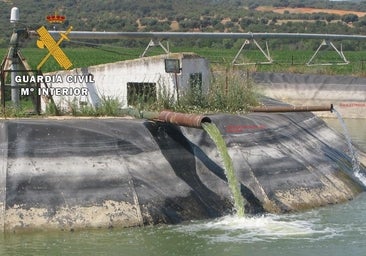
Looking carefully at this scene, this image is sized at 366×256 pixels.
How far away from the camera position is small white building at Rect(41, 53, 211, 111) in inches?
878

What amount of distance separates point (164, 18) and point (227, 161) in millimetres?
88983

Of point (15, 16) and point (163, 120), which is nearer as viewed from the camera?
point (163, 120)

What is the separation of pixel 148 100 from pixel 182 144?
324cm

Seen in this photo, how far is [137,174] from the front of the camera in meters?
17.1

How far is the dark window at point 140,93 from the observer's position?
21142mm

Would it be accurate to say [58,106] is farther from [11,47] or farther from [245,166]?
[245,166]

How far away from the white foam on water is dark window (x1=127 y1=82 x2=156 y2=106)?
4896 millimetres

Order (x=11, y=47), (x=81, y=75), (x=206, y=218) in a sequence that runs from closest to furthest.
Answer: (x=206, y=218) < (x=11, y=47) < (x=81, y=75)

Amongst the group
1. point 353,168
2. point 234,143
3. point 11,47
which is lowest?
point 353,168

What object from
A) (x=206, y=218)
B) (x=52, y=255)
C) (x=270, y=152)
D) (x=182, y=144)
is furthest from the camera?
(x=270, y=152)

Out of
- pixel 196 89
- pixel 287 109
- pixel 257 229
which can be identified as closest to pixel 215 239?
pixel 257 229

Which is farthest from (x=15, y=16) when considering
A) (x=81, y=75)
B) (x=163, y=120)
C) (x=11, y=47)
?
(x=163, y=120)

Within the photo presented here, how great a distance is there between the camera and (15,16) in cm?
2156

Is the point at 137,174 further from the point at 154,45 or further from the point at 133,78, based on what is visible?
the point at 154,45
